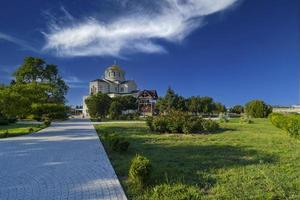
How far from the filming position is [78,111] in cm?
8962

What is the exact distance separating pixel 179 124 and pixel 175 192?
1185 cm

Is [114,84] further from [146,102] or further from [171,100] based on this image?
[171,100]

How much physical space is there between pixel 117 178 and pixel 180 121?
10.9 meters

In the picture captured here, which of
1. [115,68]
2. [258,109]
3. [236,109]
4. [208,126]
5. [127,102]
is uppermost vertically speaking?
[115,68]

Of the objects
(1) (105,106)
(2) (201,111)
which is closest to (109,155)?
(1) (105,106)

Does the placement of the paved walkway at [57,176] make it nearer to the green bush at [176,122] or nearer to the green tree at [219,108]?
the green bush at [176,122]

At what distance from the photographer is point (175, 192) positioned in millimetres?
5312

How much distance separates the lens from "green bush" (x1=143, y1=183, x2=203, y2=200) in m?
5.03

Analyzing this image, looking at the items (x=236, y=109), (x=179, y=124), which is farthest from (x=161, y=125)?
(x=236, y=109)

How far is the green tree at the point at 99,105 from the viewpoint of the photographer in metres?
54.4

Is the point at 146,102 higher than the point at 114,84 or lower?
lower

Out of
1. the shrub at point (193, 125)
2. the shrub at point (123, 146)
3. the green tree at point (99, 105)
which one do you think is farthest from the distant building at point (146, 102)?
the shrub at point (123, 146)

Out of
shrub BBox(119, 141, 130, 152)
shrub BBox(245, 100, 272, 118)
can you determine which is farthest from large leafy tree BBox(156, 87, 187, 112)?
shrub BBox(119, 141, 130, 152)

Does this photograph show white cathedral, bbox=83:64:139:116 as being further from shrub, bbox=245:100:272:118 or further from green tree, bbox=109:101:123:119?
shrub, bbox=245:100:272:118
